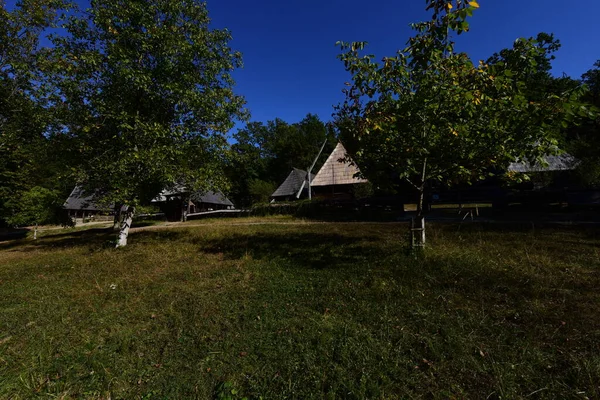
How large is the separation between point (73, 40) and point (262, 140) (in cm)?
6965

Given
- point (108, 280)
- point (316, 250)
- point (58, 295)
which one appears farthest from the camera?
point (316, 250)

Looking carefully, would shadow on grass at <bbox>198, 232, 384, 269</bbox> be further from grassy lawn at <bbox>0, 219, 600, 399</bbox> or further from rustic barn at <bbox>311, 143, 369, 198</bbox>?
rustic barn at <bbox>311, 143, 369, 198</bbox>

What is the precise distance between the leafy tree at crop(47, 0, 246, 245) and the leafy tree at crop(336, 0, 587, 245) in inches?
257

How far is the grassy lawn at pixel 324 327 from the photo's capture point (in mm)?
3182

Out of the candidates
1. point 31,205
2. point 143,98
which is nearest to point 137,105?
point 143,98

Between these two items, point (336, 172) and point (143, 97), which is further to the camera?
point (336, 172)

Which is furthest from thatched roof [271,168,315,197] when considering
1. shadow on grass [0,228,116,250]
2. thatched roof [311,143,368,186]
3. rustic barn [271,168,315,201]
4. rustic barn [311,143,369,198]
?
shadow on grass [0,228,116,250]

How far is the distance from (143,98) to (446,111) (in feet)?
36.2

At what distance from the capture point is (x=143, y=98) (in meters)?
11.0

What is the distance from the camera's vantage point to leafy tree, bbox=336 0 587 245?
4516 mm

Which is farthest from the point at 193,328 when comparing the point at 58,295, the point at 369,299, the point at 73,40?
the point at 73,40

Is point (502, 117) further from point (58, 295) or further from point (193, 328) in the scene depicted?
point (58, 295)

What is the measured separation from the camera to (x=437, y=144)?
6430 millimetres

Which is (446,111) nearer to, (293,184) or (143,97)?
(143,97)
